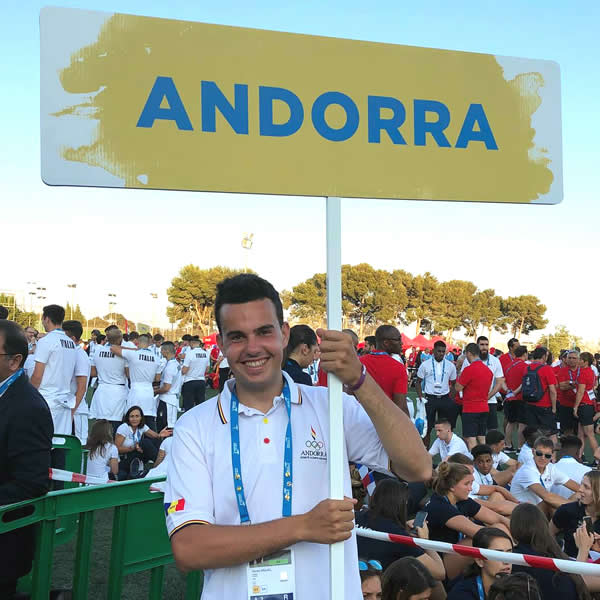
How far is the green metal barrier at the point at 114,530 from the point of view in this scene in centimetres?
367

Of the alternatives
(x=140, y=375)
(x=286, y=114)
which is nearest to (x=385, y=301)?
(x=140, y=375)

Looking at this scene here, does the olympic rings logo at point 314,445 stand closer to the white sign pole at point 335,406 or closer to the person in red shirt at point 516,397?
the white sign pole at point 335,406

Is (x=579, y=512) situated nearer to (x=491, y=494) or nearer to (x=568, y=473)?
(x=491, y=494)

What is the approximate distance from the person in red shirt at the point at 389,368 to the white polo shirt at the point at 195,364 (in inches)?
318

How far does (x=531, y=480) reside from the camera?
6.95 meters

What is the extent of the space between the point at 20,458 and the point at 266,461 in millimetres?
1955

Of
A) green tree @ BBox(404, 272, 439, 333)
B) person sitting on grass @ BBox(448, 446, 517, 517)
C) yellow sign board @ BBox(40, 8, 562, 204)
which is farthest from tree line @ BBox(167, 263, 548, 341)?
yellow sign board @ BBox(40, 8, 562, 204)

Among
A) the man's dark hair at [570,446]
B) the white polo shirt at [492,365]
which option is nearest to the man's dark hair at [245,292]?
the man's dark hair at [570,446]

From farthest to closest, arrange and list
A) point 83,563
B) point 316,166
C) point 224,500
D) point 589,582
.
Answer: point 589,582, point 83,563, point 316,166, point 224,500

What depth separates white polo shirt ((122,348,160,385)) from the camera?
11.1 metres

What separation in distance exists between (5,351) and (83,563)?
1234 mm

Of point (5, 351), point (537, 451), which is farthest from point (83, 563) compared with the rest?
point (537, 451)

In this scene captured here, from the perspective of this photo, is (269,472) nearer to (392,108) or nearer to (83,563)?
(392,108)

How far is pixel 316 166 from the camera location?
2.22 m
